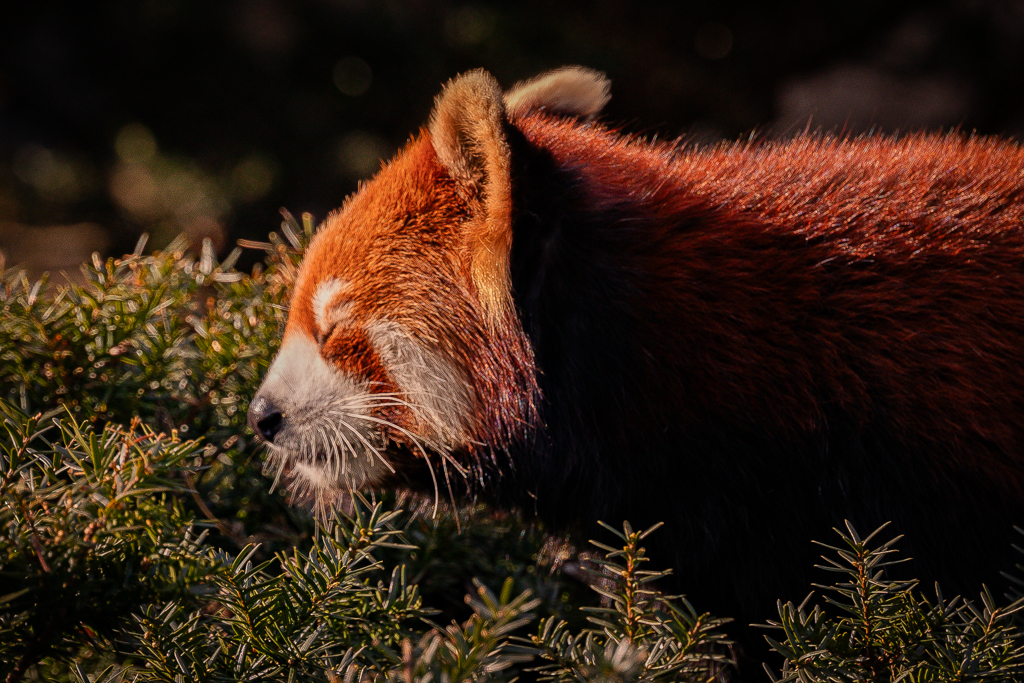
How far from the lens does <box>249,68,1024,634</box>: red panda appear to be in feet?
2.33

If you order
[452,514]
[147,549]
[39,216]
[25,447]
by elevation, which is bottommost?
[39,216]

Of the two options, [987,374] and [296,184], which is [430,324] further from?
[296,184]

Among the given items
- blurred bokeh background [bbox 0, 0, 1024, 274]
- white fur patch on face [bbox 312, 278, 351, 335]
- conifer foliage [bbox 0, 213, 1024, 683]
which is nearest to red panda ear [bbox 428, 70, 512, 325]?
white fur patch on face [bbox 312, 278, 351, 335]

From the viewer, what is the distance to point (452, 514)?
88 centimetres

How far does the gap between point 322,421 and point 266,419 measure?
7 centimetres

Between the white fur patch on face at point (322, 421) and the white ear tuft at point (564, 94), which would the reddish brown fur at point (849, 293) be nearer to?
the white ear tuft at point (564, 94)

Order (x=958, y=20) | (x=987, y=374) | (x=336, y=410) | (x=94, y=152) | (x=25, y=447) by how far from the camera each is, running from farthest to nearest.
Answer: (x=94, y=152), (x=958, y=20), (x=336, y=410), (x=987, y=374), (x=25, y=447)

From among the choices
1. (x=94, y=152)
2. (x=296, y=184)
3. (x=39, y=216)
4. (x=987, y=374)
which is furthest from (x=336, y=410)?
(x=94, y=152)

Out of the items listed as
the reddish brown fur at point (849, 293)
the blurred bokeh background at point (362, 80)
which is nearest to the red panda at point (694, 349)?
the reddish brown fur at point (849, 293)

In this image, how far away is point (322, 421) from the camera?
32.6 inches

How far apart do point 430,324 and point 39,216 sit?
3.37 meters

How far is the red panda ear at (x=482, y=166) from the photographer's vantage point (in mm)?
719

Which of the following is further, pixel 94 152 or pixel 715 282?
pixel 94 152

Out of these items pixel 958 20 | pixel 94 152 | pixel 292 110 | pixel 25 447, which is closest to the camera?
pixel 25 447
